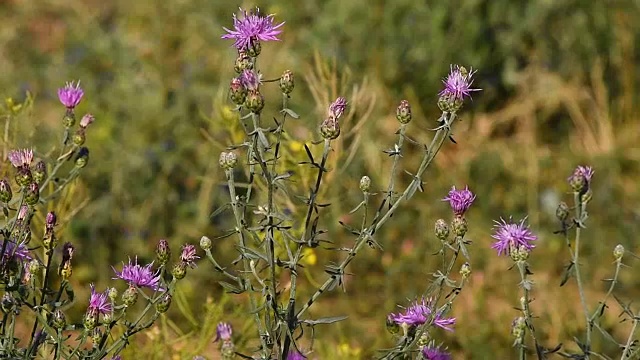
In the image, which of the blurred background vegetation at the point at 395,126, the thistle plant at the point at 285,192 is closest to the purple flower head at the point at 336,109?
the thistle plant at the point at 285,192

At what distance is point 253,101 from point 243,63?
0.23 feet

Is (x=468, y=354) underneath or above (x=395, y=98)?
underneath

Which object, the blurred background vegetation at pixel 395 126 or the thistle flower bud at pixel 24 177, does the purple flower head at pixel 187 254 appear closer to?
the thistle flower bud at pixel 24 177

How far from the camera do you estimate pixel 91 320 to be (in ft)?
4.62

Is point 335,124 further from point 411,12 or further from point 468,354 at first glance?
point 411,12

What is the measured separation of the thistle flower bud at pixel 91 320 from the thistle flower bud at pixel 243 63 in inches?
14.6

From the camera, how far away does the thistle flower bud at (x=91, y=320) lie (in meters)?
1.40

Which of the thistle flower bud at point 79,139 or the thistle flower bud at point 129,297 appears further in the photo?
the thistle flower bud at point 79,139

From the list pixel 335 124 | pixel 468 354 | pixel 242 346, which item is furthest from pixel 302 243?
pixel 468 354

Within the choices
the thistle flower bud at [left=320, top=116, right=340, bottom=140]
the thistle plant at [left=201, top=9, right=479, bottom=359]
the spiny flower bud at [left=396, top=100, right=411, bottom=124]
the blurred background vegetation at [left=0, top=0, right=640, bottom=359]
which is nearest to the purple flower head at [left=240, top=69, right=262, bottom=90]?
the thistle plant at [left=201, top=9, right=479, bottom=359]

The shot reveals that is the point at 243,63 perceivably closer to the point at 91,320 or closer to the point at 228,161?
the point at 228,161

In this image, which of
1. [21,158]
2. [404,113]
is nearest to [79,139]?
[21,158]

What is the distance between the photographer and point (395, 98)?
433cm

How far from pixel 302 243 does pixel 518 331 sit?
347mm
